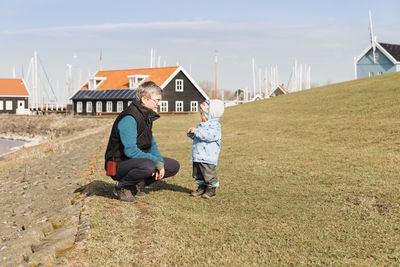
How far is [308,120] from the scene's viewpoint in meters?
22.2

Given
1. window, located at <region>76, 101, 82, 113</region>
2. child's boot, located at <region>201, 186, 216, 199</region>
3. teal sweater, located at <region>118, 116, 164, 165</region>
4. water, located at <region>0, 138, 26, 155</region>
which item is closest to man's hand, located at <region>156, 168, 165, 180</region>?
teal sweater, located at <region>118, 116, 164, 165</region>

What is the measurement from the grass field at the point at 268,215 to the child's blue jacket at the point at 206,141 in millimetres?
721

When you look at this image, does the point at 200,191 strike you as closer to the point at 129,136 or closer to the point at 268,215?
the point at 268,215

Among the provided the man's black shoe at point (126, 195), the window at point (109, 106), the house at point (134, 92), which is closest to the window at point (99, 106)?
the house at point (134, 92)

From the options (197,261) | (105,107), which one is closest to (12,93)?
(105,107)

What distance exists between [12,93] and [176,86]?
31.1 m

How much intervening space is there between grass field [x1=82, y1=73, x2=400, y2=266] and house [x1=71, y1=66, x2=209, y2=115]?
114 ft

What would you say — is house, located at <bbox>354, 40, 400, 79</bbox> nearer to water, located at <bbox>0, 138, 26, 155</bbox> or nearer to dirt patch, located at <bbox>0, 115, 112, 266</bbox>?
water, located at <bbox>0, 138, 26, 155</bbox>

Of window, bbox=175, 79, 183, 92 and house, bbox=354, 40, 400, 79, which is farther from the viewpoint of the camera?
house, bbox=354, 40, 400, 79

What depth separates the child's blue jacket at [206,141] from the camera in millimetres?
6938

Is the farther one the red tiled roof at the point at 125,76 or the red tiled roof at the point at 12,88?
the red tiled roof at the point at 12,88

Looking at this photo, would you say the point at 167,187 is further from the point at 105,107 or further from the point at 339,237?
the point at 105,107

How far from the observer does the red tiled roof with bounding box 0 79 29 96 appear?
65669 mm

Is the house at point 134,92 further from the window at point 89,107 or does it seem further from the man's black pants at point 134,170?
the man's black pants at point 134,170
